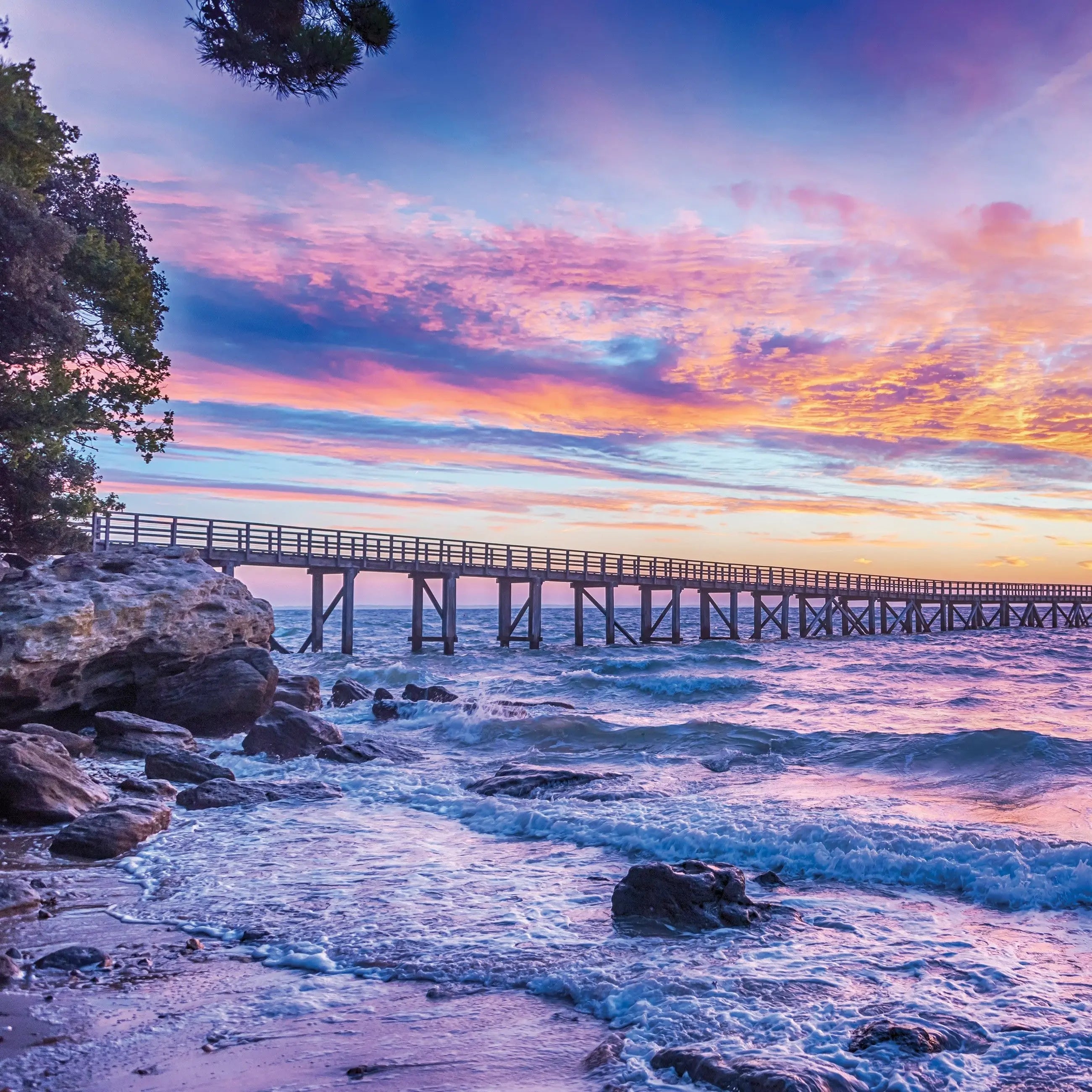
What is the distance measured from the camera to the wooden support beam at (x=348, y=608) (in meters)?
34.6

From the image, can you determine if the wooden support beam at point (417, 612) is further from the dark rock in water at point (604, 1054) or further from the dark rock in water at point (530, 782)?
the dark rock in water at point (604, 1054)

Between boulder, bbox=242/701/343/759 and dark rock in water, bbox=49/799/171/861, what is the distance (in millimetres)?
5162

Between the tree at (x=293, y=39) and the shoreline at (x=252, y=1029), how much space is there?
8.14m

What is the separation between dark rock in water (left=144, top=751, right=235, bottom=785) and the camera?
12.6m

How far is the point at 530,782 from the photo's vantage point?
1267 centimetres

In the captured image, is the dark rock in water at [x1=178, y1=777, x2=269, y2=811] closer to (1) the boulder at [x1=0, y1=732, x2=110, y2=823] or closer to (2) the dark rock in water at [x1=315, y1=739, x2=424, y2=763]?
(1) the boulder at [x1=0, y1=732, x2=110, y2=823]

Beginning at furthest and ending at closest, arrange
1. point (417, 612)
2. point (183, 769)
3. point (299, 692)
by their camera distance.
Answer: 1. point (417, 612)
2. point (299, 692)
3. point (183, 769)

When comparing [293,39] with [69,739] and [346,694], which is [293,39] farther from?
[346,694]

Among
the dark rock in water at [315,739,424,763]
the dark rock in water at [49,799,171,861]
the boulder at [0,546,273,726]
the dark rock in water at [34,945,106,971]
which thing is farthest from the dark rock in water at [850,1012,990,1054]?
the boulder at [0,546,273,726]

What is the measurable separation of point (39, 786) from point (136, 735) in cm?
502

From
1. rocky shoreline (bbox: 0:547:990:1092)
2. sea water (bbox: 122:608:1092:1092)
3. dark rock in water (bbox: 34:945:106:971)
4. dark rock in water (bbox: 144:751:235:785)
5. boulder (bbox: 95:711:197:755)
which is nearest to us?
rocky shoreline (bbox: 0:547:990:1092)

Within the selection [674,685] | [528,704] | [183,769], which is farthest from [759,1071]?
[674,685]

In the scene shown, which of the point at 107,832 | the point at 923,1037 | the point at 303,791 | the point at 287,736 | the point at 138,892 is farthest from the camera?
the point at 287,736

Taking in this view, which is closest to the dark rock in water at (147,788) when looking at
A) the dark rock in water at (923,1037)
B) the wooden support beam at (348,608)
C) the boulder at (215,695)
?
the boulder at (215,695)
